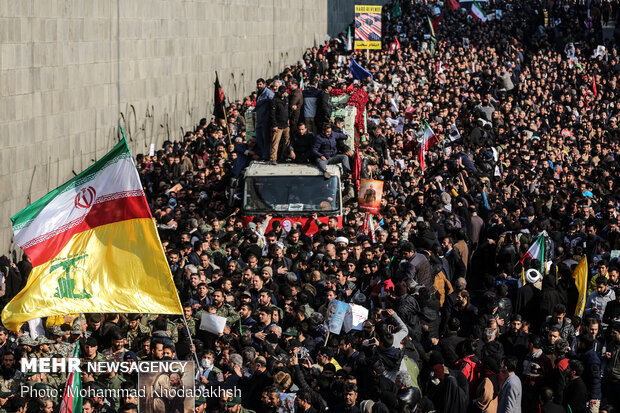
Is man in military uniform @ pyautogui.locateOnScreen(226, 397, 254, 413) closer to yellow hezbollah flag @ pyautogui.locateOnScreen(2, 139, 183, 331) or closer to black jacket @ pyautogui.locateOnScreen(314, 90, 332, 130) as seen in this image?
yellow hezbollah flag @ pyautogui.locateOnScreen(2, 139, 183, 331)

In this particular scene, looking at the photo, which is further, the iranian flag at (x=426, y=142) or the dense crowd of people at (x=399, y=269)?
the iranian flag at (x=426, y=142)

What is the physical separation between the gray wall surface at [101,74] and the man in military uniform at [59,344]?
7.99 metres

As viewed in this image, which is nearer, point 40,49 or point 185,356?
point 185,356

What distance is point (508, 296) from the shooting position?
13.8 metres

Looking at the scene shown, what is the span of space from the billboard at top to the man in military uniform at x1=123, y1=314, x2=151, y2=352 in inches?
964

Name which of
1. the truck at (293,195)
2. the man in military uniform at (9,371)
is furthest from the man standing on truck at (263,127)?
the man in military uniform at (9,371)

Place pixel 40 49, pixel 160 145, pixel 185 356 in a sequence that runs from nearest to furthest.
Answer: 1. pixel 185 356
2. pixel 40 49
3. pixel 160 145

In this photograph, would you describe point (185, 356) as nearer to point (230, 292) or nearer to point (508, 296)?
point (230, 292)

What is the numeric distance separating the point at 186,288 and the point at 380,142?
1158cm

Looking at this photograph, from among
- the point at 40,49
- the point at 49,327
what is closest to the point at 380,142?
the point at 40,49

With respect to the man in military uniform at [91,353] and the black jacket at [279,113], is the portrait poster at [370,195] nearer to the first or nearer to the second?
the black jacket at [279,113]

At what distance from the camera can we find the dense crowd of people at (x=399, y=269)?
10.2 metres

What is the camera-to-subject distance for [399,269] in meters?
14.2

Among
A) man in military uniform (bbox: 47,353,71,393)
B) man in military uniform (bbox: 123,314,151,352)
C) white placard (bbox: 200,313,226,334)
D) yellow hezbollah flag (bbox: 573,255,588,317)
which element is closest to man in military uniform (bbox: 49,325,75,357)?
man in military uniform (bbox: 47,353,71,393)
